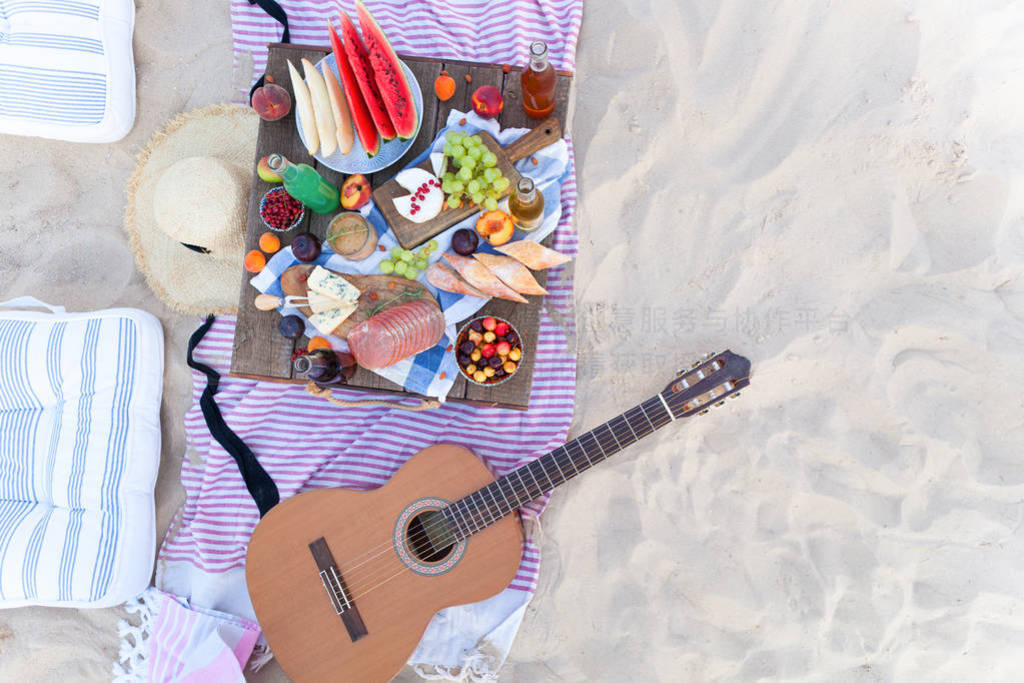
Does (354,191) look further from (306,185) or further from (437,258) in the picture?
(437,258)

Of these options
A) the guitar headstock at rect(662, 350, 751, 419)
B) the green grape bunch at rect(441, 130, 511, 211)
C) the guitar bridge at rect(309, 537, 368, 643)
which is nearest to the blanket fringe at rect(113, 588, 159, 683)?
the guitar bridge at rect(309, 537, 368, 643)

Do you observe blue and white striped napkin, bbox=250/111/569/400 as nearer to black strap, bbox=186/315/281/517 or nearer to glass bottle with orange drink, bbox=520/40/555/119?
glass bottle with orange drink, bbox=520/40/555/119

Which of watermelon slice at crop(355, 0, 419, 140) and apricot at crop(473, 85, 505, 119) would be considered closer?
watermelon slice at crop(355, 0, 419, 140)

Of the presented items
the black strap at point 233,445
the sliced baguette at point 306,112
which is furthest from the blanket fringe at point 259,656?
the sliced baguette at point 306,112

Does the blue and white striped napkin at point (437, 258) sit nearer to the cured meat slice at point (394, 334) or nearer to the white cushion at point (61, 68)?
the cured meat slice at point (394, 334)

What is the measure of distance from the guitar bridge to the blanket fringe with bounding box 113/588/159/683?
925mm

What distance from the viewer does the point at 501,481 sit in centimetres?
233

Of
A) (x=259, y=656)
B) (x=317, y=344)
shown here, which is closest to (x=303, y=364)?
(x=317, y=344)

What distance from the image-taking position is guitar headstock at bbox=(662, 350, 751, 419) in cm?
220

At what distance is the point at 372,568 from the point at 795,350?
1.99 metres

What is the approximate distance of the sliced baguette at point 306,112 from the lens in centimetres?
218

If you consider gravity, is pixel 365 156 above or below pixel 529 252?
above

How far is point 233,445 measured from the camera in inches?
102

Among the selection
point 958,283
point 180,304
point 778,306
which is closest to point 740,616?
point 778,306
